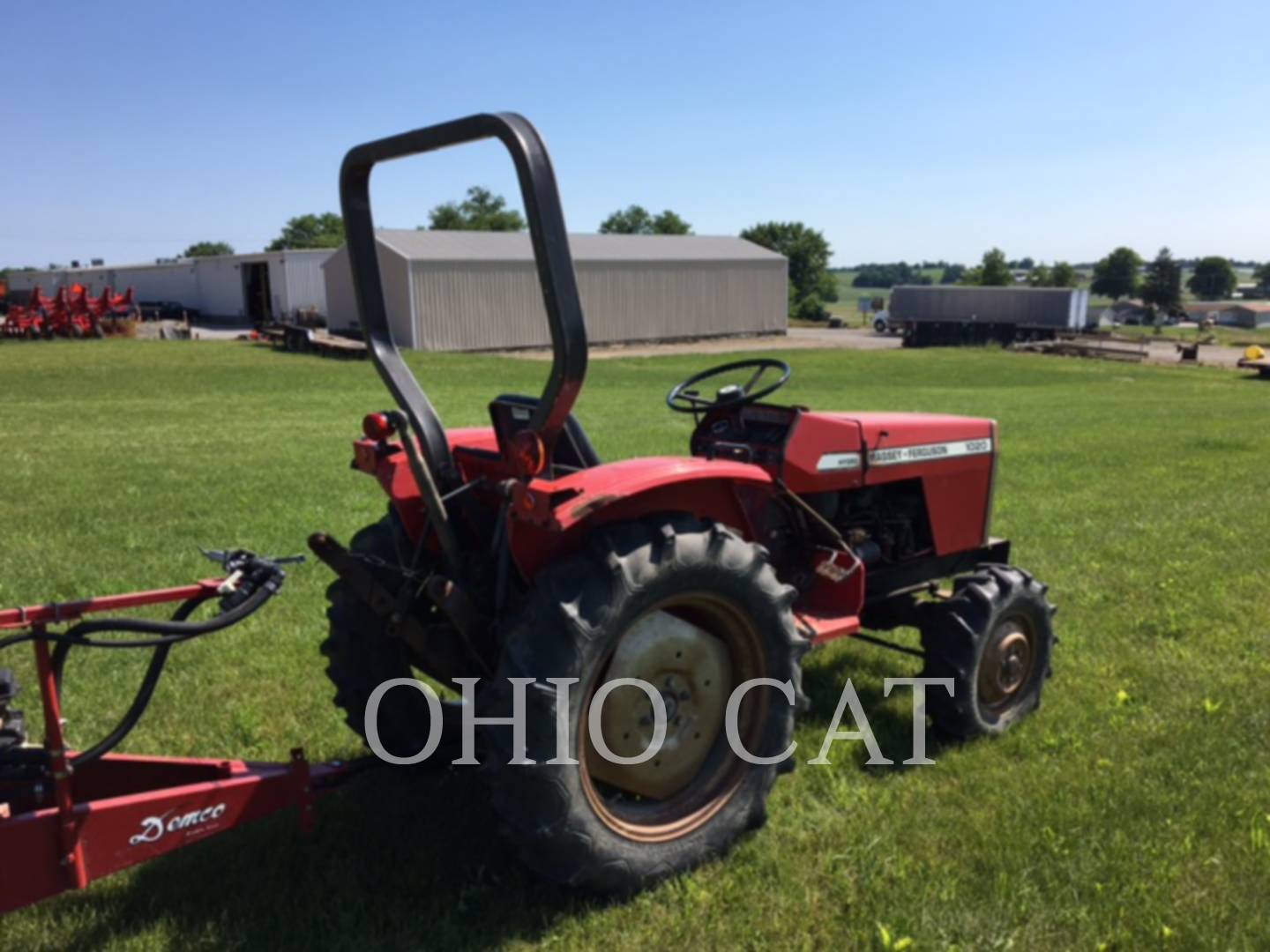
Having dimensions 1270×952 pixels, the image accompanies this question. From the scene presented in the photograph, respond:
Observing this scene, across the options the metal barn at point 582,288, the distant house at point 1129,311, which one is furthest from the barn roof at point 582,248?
the distant house at point 1129,311

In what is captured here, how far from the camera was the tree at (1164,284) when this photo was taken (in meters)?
87.3

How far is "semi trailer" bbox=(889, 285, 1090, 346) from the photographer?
44.8m

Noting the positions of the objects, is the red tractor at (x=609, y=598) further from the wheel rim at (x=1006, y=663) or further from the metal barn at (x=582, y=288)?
the metal barn at (x=582, y=288)

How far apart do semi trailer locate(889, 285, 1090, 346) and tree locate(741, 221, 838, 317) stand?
23.0 m

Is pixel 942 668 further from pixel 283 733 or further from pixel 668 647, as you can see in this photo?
pixel 283 733

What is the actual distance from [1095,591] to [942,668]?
2.64 meters

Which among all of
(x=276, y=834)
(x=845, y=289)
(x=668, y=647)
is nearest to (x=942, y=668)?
(x=668, y=647)

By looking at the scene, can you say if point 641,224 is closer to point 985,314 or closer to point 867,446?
point 985,314

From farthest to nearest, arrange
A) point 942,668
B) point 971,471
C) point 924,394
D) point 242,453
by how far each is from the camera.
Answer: point 924,394, point 242,453, point 971,471, point 942,668

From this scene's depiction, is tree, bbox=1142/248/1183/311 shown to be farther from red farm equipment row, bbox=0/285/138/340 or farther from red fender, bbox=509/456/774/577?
red fender, bbox=509/456/774/577

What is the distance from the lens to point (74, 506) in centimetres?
809

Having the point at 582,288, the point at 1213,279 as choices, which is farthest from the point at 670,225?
the point at 1213,279

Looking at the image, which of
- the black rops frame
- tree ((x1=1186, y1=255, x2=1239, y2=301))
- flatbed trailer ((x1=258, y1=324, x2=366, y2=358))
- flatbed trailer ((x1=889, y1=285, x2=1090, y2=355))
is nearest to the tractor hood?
the black rops frame

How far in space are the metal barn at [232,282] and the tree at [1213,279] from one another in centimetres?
11287
